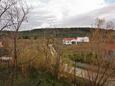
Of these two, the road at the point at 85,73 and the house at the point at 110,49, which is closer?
the road at the point at 85,73

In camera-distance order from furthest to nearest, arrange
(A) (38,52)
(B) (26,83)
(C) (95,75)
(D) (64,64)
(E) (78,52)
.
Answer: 1. (E) (78,52)
2. (A) (38,52)
3. (D) (64,64)
4. (B) (26,83)
5. (C) (95,75)

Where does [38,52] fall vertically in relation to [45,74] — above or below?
above

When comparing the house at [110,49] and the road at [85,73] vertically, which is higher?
the house at [110,49]

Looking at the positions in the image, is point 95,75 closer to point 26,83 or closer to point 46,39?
point 26,83

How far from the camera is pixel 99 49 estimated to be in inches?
829

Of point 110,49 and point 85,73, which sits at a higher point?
point 110,49

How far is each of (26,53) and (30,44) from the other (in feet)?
6.35

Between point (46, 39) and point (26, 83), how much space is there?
457 centimetres

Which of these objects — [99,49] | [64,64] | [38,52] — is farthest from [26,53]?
[99,49]

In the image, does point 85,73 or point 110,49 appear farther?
point 110,49

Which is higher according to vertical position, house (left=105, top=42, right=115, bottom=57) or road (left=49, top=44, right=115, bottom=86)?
house (left=105, top=42, right=115, bottom=57)

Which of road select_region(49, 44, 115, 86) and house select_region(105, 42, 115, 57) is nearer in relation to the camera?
road select_region(49, 44, 115, 86)

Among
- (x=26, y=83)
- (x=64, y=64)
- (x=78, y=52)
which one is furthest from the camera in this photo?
(x=78, y=52)

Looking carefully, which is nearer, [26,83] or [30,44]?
[26,83]
